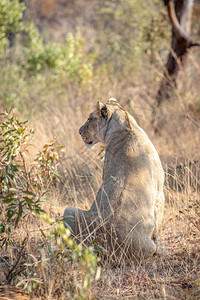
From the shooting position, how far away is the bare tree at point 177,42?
817cm

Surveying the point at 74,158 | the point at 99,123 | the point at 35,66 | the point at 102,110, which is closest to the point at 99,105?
the point at 102,110

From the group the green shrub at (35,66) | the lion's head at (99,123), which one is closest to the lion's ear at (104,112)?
the lion's head at (99,123)

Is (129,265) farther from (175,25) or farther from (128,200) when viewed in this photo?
(175,25)

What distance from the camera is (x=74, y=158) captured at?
6.41 metres

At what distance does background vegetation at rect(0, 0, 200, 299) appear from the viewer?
313cm

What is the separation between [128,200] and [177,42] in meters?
5.89

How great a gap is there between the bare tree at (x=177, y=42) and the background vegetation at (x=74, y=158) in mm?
254

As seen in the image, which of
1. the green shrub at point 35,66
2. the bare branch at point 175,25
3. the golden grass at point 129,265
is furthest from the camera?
the green shrub at point 35,66

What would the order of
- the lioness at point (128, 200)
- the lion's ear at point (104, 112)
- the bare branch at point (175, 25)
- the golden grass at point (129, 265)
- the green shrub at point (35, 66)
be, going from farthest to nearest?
1. the green shrub at point (35, 66)
2. the bare branch at point (175, 25)
3. the lion's ear at point (104, 112)
4. the lioness at point (128, 200)
5. the golden grass at point (129, 265)

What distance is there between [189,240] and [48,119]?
17.4 ft

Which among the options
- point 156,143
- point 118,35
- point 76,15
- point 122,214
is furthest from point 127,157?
point 76,15

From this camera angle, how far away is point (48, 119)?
8688mm

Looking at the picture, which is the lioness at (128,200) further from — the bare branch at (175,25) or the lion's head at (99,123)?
the bare branch at (175,25)

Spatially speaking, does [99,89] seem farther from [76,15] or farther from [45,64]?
[76,15]
